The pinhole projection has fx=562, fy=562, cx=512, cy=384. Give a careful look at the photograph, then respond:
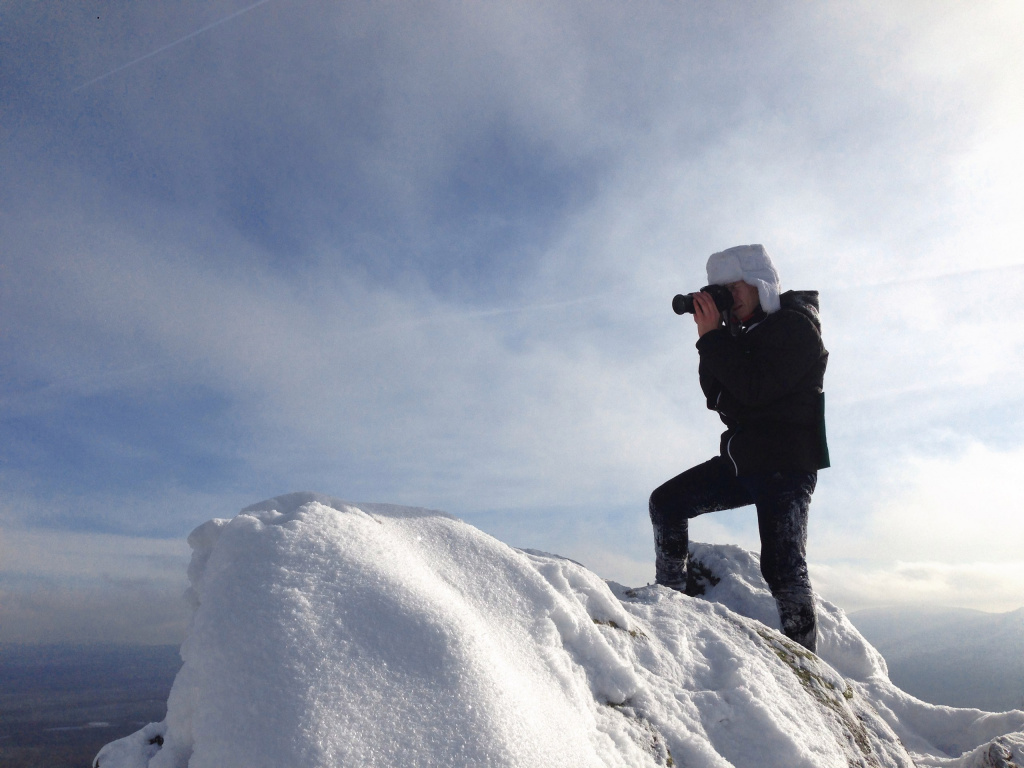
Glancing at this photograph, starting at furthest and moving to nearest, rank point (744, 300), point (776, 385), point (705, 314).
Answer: point (744, 300)
point (705, 314)
point (776, 385)

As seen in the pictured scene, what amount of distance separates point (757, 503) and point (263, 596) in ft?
12.4

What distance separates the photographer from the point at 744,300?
4.83 meters

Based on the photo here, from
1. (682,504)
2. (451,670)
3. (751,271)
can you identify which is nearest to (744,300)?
(751,271)

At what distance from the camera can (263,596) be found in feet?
6.64

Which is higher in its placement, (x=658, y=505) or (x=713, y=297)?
(x=713, y=297)

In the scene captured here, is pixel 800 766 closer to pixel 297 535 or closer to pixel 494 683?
pixel 494 683

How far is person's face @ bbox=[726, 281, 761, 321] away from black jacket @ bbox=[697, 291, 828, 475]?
31 cm

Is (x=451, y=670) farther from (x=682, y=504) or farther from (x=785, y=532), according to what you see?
(x=682, y=504)

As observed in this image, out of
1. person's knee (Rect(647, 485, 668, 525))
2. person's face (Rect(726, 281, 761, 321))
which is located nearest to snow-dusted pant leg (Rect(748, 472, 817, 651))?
person's knee (Rect(647, 485, 668, 525))

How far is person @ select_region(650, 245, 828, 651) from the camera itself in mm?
4281

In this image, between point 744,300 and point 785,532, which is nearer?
point 785,532

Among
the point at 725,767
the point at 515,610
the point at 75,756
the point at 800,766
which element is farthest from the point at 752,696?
the point at 75,756

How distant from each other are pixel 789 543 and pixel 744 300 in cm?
201

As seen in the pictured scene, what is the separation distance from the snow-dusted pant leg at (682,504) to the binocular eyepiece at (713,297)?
132cm
